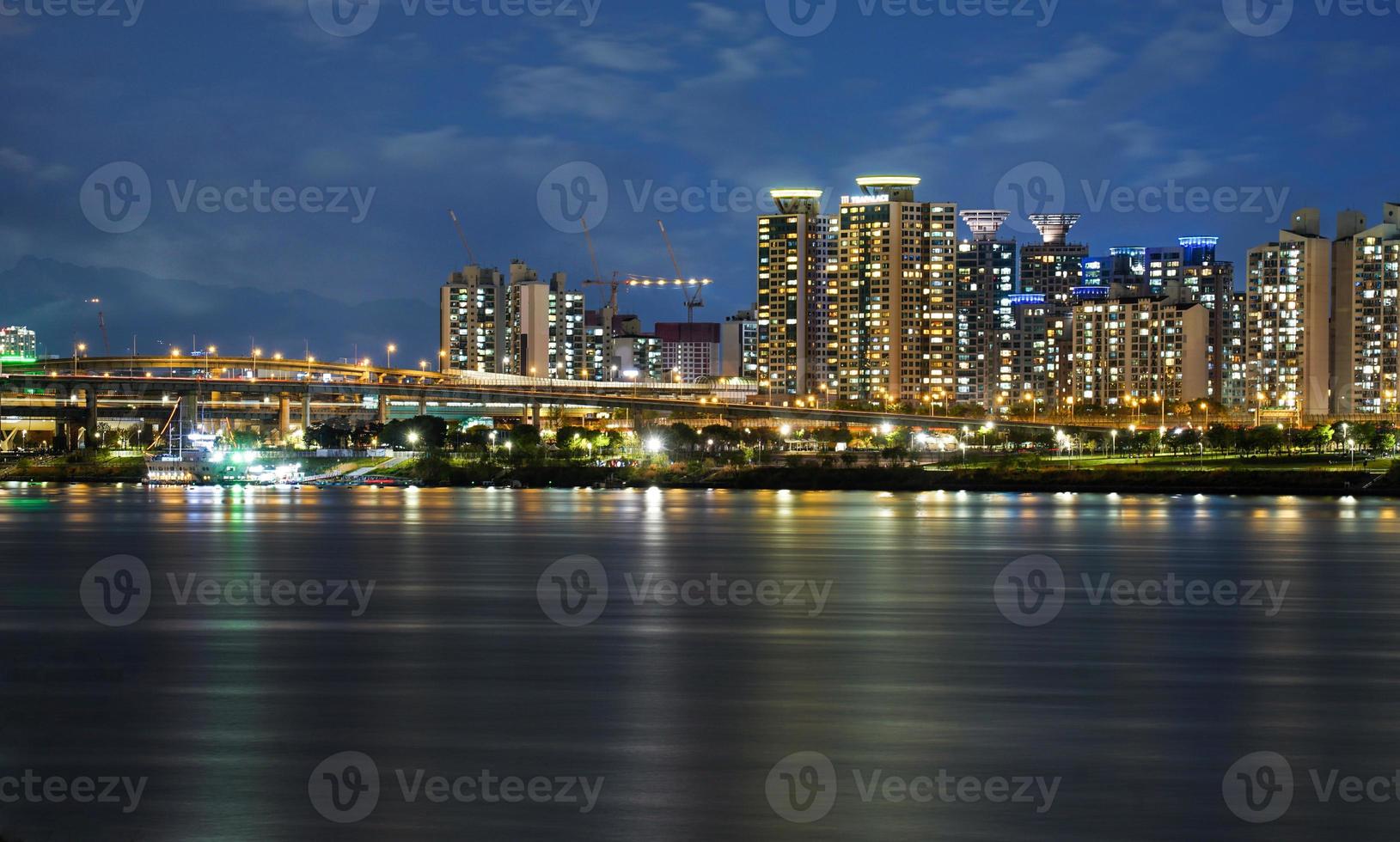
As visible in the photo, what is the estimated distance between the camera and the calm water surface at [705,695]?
42.6ft

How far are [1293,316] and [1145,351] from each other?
19954mm

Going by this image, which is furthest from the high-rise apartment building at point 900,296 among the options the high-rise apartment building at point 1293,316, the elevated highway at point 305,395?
the high-rise apartment building at point 1293,316

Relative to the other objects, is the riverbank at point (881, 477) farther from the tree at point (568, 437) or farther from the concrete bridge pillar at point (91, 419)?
the tree at point (568, 437)

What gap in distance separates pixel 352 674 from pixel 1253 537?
33.9m

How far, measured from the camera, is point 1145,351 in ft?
606

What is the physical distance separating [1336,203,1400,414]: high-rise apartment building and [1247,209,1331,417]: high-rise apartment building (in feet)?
15.8

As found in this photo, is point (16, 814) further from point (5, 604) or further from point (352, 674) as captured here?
point (5, 604)

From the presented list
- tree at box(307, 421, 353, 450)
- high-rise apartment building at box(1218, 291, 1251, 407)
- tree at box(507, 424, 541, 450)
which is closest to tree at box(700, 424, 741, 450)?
tree at box(507, 424, 541, 450)

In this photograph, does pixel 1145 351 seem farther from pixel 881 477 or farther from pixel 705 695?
pixel 705 695

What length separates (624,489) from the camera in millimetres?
87812

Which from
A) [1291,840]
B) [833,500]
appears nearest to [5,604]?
[1291,840]

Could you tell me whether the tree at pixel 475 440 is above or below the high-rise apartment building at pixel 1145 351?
below

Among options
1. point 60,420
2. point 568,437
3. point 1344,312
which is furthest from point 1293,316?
point 60,420

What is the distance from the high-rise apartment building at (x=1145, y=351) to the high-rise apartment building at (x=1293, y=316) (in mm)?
8438
